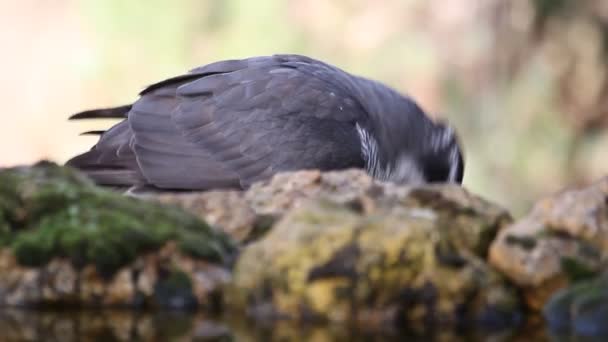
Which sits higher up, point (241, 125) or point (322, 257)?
point (241, 125)

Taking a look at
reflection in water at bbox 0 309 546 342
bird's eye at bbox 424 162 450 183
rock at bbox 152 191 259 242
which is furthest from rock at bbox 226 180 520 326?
bird's eye at bbox 424 162 450 183

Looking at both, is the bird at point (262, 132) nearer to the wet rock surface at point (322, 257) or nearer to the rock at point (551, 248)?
the wet rock surface at point (322, 257)

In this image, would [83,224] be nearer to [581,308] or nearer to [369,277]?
[369,277]

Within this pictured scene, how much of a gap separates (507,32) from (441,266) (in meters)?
11.8

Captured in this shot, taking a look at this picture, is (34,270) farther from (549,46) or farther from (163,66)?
(549,46)

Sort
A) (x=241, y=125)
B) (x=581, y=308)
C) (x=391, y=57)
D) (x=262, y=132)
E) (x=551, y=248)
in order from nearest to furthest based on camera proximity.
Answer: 1. (x=581, y=308)
2. (x=551, y=248)
3. (x=262, y=132)
4. (x=241, y=125)
5. (x=391, y=57)

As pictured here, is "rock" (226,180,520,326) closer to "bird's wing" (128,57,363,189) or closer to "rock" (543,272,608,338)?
"rock" (543,272,608,338)

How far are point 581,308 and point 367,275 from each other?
2.37 feet

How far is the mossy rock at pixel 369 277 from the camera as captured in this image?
4402mm

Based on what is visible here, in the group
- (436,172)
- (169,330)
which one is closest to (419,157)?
(436,172)

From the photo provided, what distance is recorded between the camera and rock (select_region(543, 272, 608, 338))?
4191mm

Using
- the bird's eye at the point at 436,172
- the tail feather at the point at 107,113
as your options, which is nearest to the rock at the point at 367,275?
the bird's eye at the point at 436,172

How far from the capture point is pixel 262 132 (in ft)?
24.0

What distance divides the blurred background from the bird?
6587 mm
